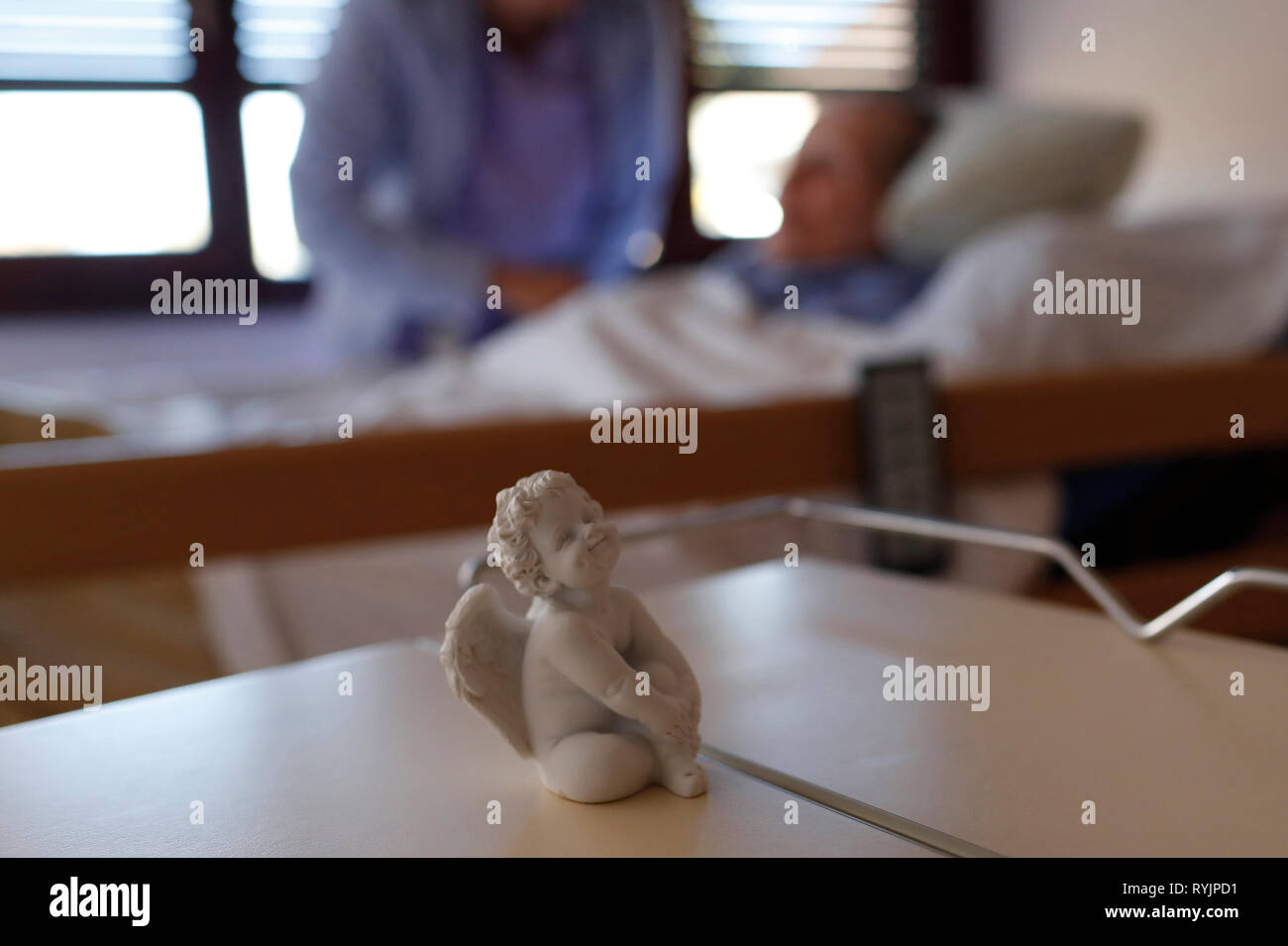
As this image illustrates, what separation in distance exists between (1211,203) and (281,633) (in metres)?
1.76

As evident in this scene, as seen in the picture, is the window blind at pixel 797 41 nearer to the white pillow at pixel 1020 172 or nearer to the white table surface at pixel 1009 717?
the white pillow at pixel 1020 172

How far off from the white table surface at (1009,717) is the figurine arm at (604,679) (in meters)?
0.07

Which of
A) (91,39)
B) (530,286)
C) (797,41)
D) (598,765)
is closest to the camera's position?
(598,765)

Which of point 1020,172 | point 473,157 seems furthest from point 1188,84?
point 473,157

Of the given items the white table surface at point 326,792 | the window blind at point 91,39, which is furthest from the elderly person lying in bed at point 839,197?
the white table surface at point 326,792

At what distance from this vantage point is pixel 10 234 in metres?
2.35

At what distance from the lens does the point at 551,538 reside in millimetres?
465

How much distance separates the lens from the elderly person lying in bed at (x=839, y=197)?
6.53 ft

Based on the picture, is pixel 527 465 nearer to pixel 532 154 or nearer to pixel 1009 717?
pixel 1009 717

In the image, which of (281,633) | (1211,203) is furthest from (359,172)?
(1211,203)

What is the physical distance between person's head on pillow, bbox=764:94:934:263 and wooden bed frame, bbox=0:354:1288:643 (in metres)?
0.79

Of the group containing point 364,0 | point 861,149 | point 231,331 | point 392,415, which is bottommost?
point 392,415

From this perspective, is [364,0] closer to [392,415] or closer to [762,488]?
[392,415]

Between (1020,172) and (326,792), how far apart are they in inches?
66.1
